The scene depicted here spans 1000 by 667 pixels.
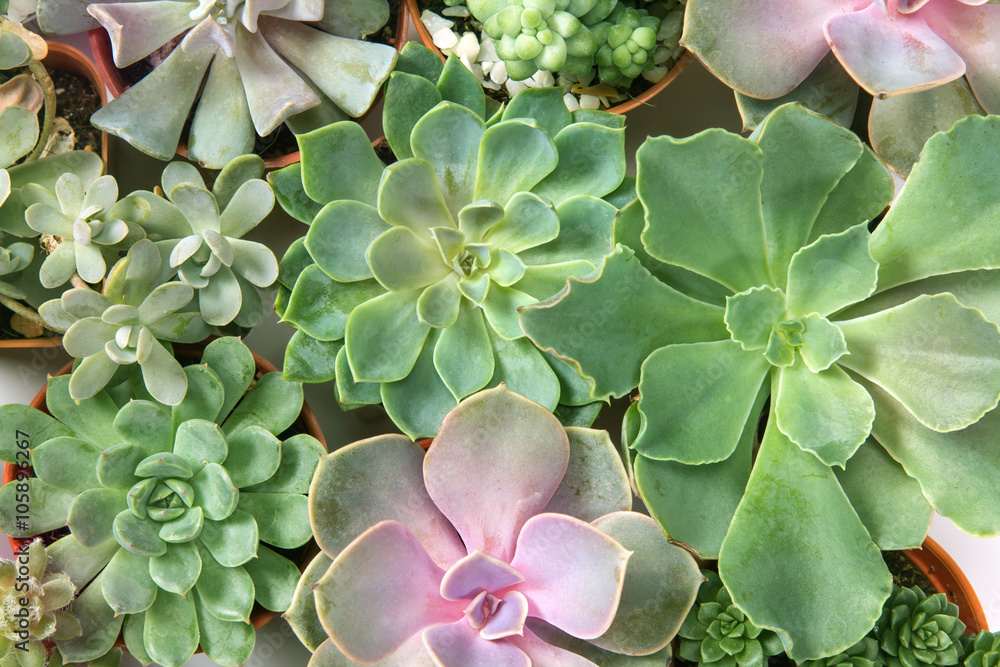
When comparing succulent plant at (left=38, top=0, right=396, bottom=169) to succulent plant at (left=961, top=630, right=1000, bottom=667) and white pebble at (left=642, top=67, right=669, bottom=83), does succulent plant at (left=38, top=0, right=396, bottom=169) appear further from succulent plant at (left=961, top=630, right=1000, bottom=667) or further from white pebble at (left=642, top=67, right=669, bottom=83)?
succulent plant at (left=961, top=630, right=1000, bottom=667)

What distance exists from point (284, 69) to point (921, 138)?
856mm

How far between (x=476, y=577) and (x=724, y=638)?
0.36 m

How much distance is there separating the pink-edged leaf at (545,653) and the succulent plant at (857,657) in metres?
0.34

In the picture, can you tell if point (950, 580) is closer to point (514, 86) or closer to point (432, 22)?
point (514, 86)

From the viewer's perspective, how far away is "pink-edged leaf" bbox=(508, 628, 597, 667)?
850 mm

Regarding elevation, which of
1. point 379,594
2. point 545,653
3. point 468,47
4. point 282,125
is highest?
point 468,47

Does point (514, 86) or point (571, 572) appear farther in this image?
point (514, 86)

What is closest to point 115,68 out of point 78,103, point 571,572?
point 78,103

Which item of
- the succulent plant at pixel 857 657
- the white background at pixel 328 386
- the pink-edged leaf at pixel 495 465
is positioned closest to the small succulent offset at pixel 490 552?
the pink-edged leaf at pixel 495 465

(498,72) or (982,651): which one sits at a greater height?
(498,72)

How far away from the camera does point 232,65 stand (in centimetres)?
105

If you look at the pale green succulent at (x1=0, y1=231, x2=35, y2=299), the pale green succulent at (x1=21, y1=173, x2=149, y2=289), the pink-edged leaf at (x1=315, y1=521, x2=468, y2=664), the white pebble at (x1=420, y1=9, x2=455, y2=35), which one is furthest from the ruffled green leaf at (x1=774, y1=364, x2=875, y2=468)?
the pale green succulent at (x1=0, y1=231, x2=35, y2=299)

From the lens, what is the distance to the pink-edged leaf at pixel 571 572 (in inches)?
A: 30.5

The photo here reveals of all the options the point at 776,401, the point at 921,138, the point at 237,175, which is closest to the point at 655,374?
the point at 776,401
